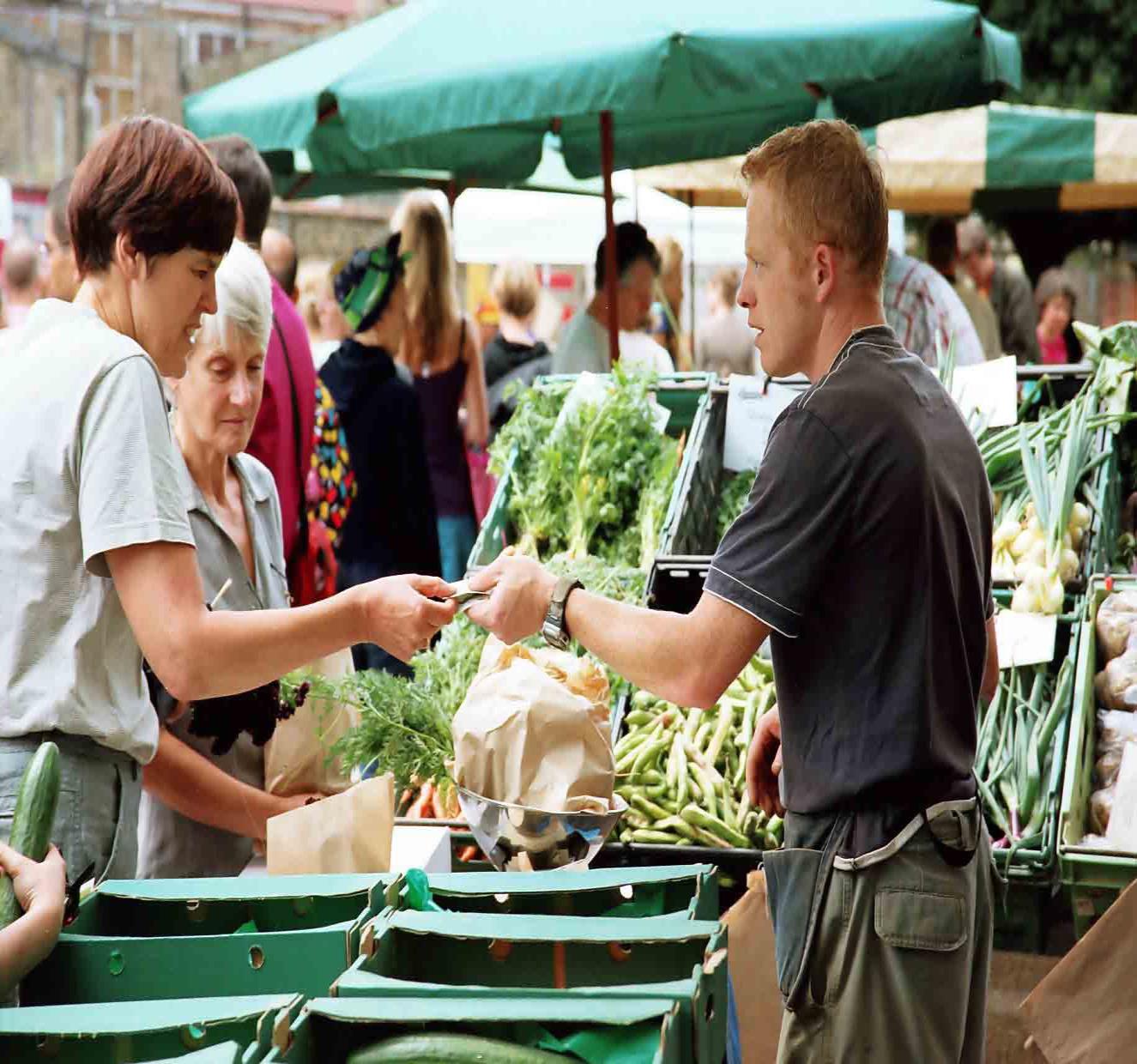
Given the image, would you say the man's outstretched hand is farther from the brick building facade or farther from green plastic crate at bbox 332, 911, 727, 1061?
the brick building facade

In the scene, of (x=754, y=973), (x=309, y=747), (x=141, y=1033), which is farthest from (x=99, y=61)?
(x=141, y=1033)

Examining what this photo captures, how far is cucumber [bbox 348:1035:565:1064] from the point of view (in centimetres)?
165

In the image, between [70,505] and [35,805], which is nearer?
[35,805]

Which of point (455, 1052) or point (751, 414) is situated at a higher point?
point (751, 414)

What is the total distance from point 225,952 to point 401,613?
2.22ft

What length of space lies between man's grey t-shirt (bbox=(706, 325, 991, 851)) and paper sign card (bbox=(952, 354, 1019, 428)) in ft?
8.09

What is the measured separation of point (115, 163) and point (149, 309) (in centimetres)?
22

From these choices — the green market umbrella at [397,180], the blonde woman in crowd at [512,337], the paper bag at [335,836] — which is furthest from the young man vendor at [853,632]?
the blonde woman in crowd at [512,337]

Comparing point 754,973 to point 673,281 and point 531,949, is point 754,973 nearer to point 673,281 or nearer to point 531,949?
point 531,949

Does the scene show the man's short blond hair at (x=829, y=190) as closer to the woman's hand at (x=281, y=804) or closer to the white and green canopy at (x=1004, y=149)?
the woman's hand at (x=281, y=804)

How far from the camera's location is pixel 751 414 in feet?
15.5

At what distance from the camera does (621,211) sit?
12430mm

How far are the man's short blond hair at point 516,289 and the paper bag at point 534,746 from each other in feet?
19.0

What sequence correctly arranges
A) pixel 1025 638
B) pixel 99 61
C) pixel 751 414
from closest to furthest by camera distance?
pixel 1025 638 < pixel 751 414 < pixel 99 61
